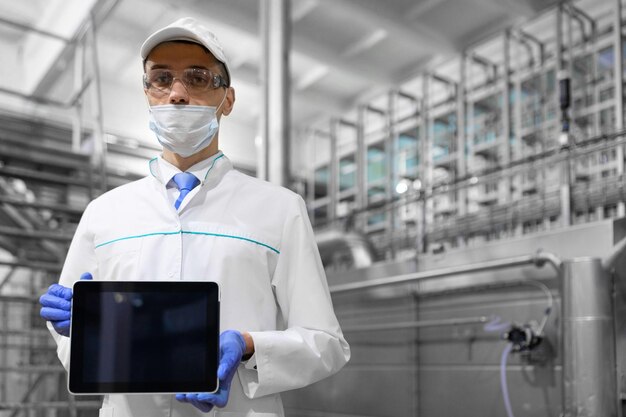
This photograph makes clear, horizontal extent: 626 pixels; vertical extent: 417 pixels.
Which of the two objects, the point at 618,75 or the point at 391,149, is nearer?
the point at 618,75

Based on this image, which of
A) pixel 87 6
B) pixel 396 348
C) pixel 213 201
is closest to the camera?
pixel 213 201

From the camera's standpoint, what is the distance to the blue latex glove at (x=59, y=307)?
1.19 metres

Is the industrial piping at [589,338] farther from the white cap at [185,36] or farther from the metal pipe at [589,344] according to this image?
the white cap at [185,36]

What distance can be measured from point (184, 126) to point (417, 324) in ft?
11.1

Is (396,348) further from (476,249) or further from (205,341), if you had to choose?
(205,341)

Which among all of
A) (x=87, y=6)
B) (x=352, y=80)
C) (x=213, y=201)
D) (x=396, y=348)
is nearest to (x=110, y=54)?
(x=87, y=6)

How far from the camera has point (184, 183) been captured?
4.41 ft

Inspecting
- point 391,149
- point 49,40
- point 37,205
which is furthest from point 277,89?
point 49,40

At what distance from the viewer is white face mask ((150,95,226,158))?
132cm

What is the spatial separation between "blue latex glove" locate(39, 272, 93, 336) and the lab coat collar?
0.85 ft

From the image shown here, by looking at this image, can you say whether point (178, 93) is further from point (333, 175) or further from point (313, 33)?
point (333, 175)

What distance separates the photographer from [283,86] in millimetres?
4305

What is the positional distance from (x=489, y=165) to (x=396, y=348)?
3.13 m

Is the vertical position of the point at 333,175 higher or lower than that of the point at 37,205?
higher
